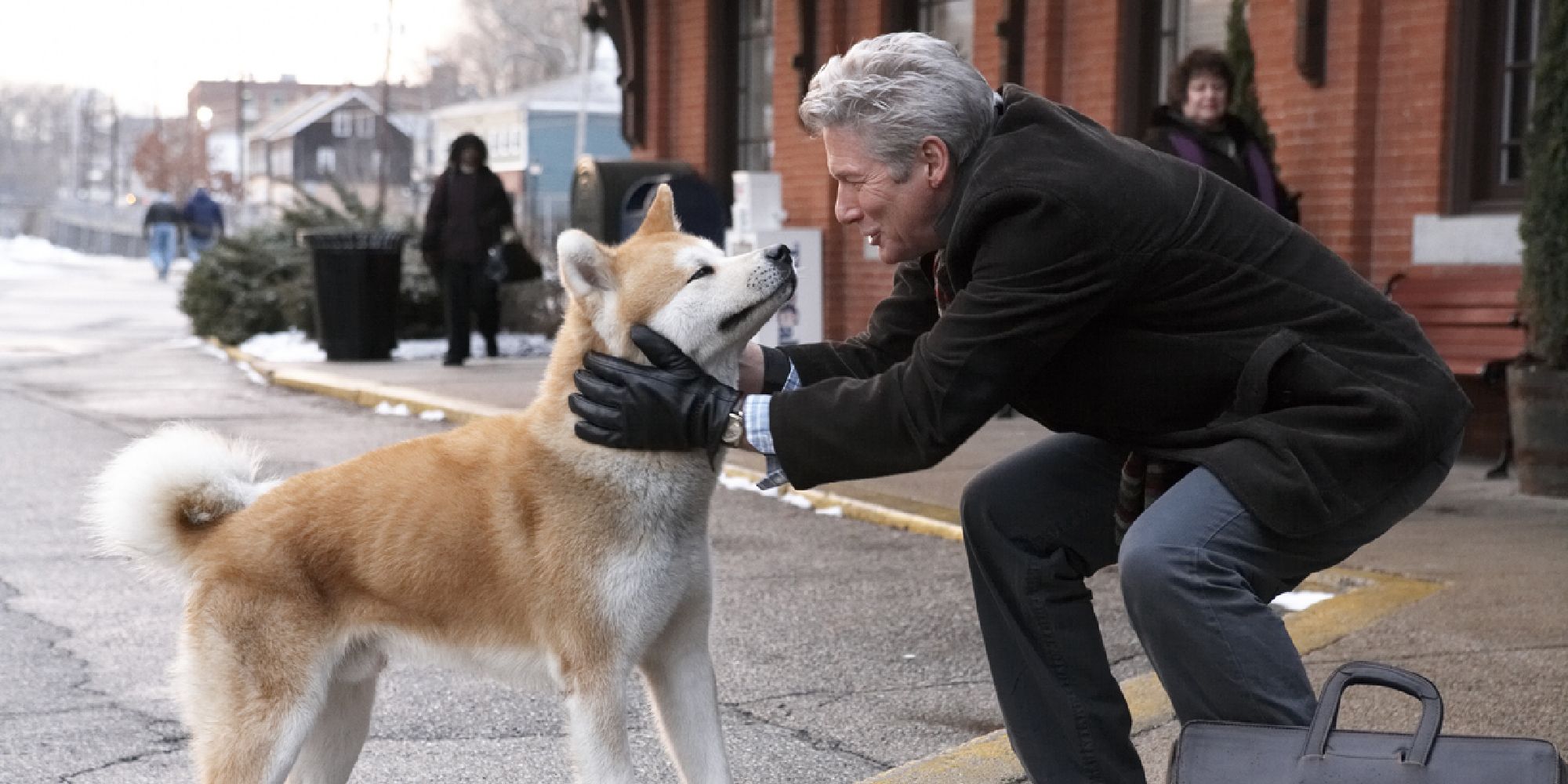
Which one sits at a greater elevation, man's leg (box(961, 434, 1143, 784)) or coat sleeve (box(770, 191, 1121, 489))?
coat sleeve (box(770, 191, 1121, 489))

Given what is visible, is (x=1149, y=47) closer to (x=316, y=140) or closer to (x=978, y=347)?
(x=978, y=347)

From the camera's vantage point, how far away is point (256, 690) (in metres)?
3.47

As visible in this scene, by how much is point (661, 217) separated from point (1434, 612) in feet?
10.1

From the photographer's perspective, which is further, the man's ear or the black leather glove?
the black leather glove

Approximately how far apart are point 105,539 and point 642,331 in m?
1.36

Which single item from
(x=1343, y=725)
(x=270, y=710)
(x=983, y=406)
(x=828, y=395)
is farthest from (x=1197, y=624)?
(x=270, y=710)

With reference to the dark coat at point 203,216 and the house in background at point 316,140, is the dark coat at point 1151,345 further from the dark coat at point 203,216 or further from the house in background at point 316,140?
the house in background at point 316,140

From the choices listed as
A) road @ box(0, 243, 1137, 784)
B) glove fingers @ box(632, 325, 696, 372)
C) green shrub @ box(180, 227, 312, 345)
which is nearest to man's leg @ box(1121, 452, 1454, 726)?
glove fingers @ box(632, 325, 696, 372)

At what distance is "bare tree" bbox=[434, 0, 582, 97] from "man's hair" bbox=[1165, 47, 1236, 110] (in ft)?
175

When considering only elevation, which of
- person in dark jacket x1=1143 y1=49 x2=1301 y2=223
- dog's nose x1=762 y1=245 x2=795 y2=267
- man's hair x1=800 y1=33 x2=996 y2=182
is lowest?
dog's nose x1=762 y1=245 x2=795 y2=267

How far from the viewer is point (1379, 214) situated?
379 inches

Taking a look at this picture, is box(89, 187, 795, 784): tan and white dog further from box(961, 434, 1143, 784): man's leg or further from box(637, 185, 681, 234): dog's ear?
box(961, 434, 1143, 784): man's leg

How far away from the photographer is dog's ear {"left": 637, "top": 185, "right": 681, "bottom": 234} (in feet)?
13.1

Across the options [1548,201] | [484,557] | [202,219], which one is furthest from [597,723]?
[202,219]
